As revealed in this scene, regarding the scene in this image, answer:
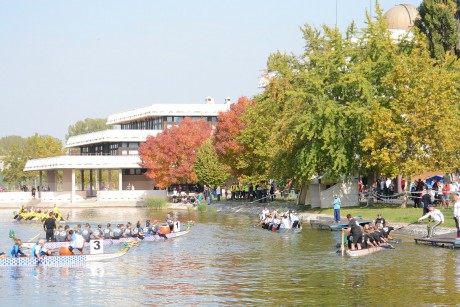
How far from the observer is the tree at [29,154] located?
453 ft

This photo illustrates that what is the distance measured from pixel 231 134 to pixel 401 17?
1159 inches

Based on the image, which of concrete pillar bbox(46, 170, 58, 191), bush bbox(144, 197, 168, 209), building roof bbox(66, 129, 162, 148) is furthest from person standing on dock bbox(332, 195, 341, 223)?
concrete pillar bbox(46, 170, 58, 191)

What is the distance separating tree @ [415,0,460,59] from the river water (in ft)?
96.0

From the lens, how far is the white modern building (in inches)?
4213

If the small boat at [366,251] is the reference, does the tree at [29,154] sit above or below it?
above

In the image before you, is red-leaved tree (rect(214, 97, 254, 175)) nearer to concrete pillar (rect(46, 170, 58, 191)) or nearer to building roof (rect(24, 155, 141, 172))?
building roof (rect(24, 155, 141, 172))

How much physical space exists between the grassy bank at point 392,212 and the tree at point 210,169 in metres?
30.4

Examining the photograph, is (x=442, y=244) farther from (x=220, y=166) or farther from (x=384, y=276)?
(x=220, y=166)

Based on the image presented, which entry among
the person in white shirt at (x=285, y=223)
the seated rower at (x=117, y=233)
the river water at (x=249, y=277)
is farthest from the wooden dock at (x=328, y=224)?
the seated rower at (x=117, y=233)

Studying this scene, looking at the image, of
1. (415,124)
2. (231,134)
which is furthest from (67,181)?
(415,124)

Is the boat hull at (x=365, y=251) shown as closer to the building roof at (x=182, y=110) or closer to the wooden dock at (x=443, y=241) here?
the wooden dock at (x=443, y=241)

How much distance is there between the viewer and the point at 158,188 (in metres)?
115

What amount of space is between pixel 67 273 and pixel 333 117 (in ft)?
94.9

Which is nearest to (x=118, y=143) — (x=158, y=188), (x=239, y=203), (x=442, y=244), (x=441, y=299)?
(x=158, y=188)
